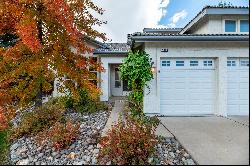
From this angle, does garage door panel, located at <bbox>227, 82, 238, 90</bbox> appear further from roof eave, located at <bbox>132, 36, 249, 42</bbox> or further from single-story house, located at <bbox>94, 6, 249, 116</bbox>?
roof eave, located at <bbox>132, 36, 249, 42</bbox>

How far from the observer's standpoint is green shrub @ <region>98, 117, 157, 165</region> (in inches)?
290

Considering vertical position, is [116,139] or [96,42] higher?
[96,42]

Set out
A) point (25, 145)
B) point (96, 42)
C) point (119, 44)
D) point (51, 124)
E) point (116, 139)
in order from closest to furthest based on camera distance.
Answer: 1. point (116, 139)
2. point (25, 145)
3. point (51, 124)
4. point (96, 42)
5. point (119, 44)

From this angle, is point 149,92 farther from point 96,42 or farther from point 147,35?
point 96,42

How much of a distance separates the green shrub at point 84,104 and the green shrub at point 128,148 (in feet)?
23.4

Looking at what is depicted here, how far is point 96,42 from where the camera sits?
2077cm

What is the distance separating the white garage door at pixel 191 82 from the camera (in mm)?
13398

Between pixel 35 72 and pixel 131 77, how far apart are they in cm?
387

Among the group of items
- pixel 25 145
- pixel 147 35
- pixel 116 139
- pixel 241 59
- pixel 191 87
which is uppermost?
pixel 147 35

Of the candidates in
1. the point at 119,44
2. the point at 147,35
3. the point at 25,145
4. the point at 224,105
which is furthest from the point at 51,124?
the point at 119,44

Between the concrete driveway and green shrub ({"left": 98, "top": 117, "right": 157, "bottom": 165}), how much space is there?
3.51ft

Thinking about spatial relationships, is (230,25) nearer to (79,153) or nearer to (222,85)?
(222,85)

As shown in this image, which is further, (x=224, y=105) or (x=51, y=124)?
(x=224, y=105)

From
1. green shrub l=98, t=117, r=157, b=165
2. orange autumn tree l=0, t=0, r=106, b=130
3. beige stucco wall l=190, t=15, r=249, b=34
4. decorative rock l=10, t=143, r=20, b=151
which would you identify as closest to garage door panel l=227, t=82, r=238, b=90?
beige stucco wall l=190, t=15, r=249, b=34
